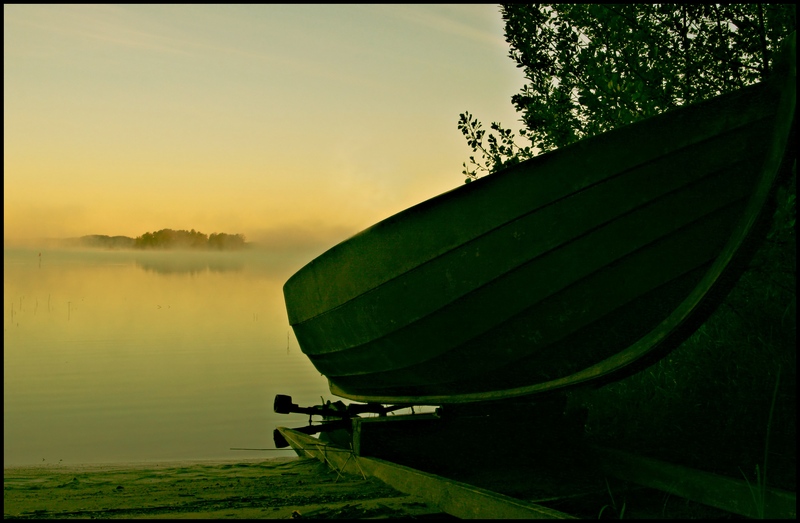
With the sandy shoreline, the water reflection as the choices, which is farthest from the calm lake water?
the water reflection

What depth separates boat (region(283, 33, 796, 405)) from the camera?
→ 10.3 feet

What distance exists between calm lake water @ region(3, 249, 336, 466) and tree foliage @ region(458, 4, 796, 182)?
413 centimetres

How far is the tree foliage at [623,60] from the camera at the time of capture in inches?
193

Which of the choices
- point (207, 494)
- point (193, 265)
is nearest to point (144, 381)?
point (207, 494)

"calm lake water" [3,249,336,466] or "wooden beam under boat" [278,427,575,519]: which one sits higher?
"calm lake water" [3,249,336,466]

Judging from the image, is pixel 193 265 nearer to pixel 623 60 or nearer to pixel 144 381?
pixel 144 381

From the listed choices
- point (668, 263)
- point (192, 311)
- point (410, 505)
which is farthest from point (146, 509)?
point (192, 311)

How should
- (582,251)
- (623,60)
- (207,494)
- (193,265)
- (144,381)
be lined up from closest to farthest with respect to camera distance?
(582,251), (207,494), (623,60), (144,381), (193,265)

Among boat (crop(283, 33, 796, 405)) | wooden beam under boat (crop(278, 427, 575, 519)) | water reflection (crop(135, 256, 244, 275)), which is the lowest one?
wooden beam under boat (crop(278, 427, 575, 519))

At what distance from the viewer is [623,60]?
5.51m

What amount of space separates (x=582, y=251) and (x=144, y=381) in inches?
378

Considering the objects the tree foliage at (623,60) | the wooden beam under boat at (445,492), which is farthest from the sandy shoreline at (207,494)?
the tree foliage at (623,60)

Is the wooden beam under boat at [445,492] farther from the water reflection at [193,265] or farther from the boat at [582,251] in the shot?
the water reflection at [193,265]

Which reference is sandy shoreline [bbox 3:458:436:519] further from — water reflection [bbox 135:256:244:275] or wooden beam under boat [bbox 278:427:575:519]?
water reflection [bbox 135:256:244:275]
